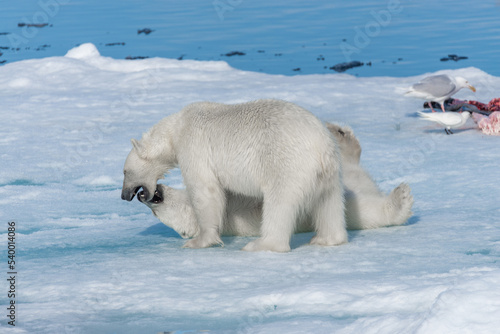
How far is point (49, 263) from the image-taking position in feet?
12.1

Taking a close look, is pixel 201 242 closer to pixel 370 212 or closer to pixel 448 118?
pixel 370 212

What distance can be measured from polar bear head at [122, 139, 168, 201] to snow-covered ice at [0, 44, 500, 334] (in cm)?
28

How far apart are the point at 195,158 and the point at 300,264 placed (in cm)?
95

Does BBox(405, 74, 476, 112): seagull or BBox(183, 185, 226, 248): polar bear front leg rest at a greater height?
BBox(405, 74, 476, 112): seagull

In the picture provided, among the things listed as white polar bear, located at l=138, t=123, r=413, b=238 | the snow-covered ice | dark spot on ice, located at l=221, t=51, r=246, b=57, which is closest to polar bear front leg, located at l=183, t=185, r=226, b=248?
the snow-covered ice

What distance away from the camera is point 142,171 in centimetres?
436

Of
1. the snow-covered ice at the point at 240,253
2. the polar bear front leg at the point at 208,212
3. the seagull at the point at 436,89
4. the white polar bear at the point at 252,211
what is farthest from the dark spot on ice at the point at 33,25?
the polar bear front leg at the point at 208,212

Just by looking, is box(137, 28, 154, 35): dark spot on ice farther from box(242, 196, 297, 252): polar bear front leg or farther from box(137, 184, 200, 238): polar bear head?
box(242, 196, 297, 252): polar bear front leg

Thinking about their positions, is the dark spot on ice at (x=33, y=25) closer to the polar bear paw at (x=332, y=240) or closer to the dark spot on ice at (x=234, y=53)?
the dark spot on ice at (x=234, y=53)

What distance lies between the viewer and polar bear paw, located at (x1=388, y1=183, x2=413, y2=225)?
161 inches

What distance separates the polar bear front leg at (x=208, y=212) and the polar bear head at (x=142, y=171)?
45cm

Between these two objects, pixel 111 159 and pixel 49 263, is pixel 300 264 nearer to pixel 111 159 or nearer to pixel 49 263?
pixel 49 263

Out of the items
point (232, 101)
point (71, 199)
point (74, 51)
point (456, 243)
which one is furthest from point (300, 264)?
point (74, 51)

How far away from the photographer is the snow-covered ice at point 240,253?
2.74m
